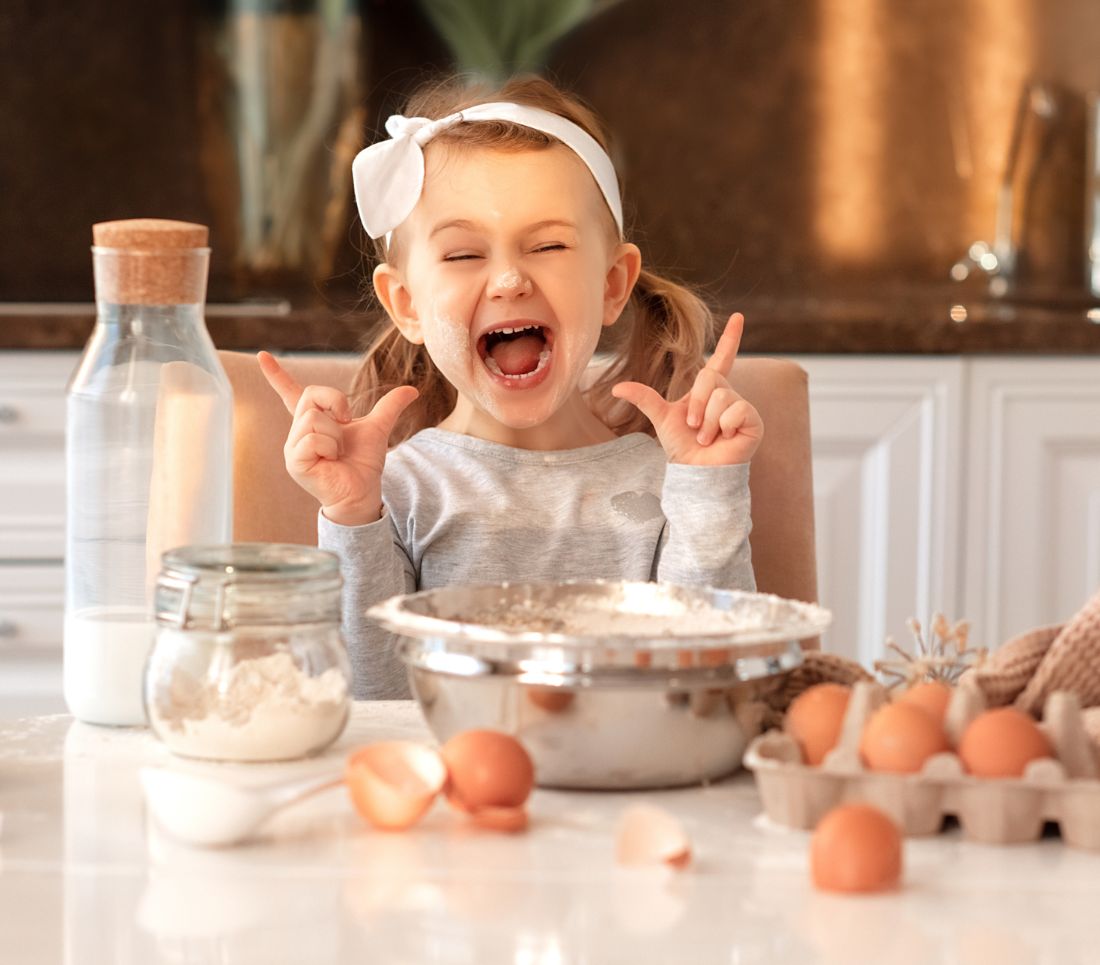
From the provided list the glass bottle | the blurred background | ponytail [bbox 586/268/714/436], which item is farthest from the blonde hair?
the blurred background

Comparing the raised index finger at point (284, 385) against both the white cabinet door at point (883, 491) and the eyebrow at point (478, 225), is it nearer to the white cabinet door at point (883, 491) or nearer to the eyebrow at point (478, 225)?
the eyebrow at point (478, 225)

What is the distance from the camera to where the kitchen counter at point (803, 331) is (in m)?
2.32

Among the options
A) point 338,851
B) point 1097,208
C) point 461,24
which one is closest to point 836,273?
point 1097,208

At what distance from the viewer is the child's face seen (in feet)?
4.74

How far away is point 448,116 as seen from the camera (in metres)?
1.47

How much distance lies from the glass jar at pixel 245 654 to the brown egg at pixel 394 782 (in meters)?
0.08

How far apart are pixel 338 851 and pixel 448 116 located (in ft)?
2.75

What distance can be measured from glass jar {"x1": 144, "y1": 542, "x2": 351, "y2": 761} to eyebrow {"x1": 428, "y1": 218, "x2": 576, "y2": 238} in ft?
1.88

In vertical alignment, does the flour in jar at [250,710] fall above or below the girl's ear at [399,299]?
below

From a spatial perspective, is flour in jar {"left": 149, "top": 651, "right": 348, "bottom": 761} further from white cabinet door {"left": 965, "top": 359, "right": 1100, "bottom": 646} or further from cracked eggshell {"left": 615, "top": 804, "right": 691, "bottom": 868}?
white cabinet door {"left": 965, "top": 359, "right": 1100, "bottom": 646}

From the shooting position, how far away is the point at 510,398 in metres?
1.49

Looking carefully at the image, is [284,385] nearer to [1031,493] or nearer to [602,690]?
[602,690]

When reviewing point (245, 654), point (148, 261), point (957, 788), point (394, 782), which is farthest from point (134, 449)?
point (957, 788)

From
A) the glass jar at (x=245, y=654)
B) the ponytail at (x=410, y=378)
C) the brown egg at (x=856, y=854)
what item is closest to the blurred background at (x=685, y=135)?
the ponytail at (x=410, y=378)
